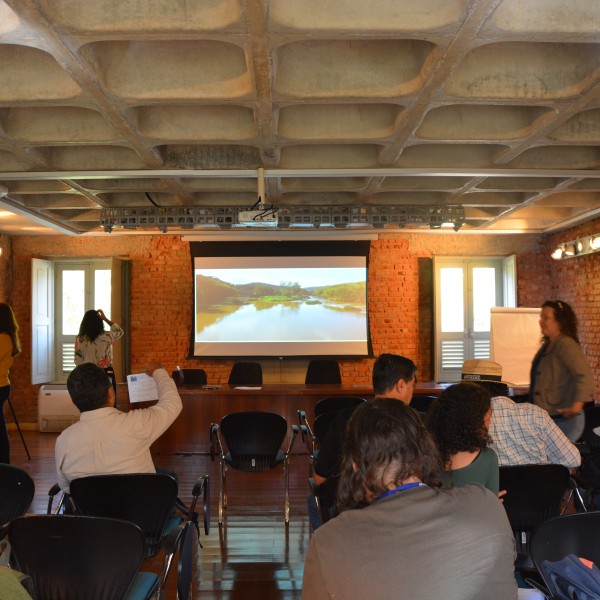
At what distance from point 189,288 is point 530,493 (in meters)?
7.79

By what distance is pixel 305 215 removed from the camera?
7898 millimetres

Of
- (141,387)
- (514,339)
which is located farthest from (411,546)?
(514,339)

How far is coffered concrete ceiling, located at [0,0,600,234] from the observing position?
3.24 m

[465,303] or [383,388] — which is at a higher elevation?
[465,303]

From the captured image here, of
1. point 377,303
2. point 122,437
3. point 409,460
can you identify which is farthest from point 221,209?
point 409,460

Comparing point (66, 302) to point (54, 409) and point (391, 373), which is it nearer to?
point (54, 409)

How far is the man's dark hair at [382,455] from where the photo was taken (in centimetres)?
159

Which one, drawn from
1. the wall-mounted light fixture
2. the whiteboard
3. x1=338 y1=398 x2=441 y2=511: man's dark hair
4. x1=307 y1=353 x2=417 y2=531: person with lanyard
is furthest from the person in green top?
the whiteboard

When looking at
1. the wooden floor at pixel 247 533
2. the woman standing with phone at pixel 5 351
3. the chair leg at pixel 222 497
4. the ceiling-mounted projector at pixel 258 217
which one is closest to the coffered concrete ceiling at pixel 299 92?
the ceiling-mounted projector at pixel 258 217

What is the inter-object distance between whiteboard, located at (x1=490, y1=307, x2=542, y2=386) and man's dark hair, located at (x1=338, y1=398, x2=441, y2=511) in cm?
819

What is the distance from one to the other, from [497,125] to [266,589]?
3.73m

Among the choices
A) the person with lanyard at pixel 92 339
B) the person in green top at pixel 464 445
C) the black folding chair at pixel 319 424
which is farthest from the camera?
the person with lanyard at pixel 92 339

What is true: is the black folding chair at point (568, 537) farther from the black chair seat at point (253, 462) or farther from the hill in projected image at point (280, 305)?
the hill in projected image at point (280, 305)

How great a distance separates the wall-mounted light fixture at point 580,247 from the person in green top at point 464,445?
610 centimetres
